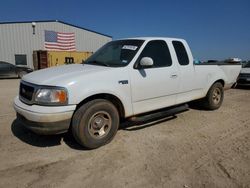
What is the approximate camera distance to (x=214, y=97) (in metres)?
6.65

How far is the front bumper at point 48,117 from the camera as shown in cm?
351

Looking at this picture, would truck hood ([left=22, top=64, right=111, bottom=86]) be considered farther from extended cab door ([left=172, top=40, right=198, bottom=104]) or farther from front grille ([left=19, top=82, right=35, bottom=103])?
extended cab door ([left=172, top=40, right=198, bottom=104])

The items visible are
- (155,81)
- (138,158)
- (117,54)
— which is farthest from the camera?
(117,54)

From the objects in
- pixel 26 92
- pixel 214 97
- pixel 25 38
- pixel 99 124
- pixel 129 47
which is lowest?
pixel 99 124

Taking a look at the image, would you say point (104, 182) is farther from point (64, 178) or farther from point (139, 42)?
point (139, 42)

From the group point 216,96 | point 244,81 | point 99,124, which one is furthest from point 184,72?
point 244,81

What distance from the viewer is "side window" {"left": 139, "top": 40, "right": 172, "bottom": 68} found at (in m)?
4.74

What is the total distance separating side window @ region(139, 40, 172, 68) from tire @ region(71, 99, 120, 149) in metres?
1.33

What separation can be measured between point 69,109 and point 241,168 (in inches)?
107

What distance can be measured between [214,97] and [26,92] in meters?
5.05

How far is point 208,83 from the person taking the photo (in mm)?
6168

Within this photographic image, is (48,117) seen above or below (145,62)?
below

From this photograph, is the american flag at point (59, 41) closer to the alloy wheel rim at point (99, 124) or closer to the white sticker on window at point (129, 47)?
the white sticker on window at point (129, 47)

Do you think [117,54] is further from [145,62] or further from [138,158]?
[138,158]
